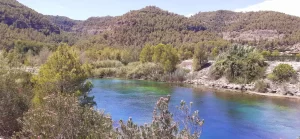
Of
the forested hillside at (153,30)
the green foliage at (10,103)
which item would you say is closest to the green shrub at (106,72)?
the forested hillside at (153,30)

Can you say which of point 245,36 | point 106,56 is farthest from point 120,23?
point 106,56

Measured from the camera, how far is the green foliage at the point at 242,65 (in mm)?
49156

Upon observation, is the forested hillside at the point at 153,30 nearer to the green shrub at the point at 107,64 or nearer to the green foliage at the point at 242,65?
the green shrub at the point at 107,64

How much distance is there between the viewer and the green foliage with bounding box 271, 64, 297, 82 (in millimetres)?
45250

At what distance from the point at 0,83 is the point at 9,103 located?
131cm

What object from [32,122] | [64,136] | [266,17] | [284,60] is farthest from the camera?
[266,17]

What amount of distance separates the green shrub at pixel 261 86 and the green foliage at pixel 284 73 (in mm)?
2133

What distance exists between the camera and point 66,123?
8828 mm

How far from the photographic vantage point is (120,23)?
148125mm

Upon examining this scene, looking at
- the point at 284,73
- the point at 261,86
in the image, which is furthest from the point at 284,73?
the point at 261,86

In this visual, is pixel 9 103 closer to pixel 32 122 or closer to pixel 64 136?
pixel 32 122

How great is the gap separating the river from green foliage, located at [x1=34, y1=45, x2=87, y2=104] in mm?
7480

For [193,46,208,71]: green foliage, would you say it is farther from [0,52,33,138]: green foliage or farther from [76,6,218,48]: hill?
[76,6,218,48]: hill

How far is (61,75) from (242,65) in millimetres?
37978
